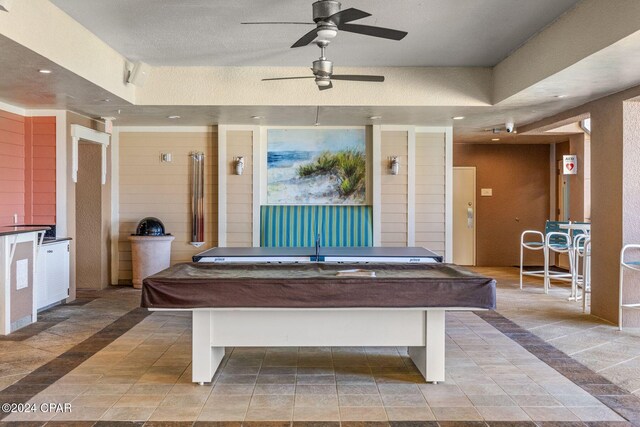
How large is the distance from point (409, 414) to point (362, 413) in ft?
0.96

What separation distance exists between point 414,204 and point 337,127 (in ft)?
5.63

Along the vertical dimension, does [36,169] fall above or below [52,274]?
above

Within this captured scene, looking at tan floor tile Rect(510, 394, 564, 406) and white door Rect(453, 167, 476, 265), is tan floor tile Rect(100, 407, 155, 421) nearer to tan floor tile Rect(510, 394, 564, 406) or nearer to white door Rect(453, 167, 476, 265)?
tan floor tile Rect(510, 394, 564, 406)

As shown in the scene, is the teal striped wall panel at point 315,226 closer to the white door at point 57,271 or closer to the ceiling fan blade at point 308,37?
the white door at point 57,271

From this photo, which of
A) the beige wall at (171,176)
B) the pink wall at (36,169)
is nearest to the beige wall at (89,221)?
the beige wall at (171,176)

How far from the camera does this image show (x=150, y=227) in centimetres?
783

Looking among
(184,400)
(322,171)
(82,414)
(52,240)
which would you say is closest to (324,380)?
(184,400)

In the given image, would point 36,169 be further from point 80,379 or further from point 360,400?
point 360,400

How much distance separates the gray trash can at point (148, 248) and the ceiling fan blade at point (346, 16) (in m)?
5.12

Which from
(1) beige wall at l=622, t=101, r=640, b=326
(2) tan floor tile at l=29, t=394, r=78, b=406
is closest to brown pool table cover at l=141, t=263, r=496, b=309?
(2) tan floor tile at l=29, t=394, r=78, b=406

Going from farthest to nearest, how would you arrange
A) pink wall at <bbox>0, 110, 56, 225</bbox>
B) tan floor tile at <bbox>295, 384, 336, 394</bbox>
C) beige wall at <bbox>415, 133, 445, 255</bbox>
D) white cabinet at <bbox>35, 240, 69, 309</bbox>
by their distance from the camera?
beige wall at <bbox>415, 133, 445, 255</bbox> < pink wall at <bbox>0, 110, 56, 225</bbox> < white cabinet at <bbox>35, 240, 69, 309</bbox> < tan floor tile at <bbox>295, 384, 336, 394</bbox>

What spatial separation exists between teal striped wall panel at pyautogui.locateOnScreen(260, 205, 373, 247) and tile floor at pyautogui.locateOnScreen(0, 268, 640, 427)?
260 cm

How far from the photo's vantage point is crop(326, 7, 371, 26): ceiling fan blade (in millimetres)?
3336

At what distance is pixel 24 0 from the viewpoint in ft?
13.4
